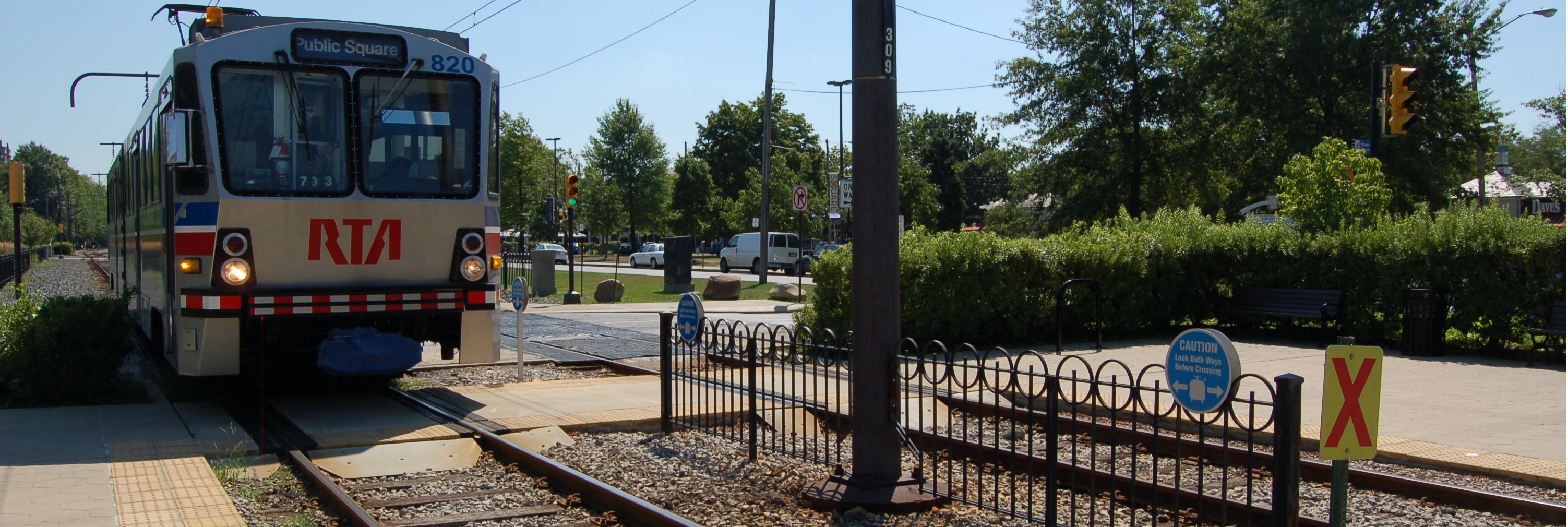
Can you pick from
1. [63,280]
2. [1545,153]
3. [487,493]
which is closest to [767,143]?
[63,280]

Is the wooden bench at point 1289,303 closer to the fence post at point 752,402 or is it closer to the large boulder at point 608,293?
the fence post at point 752,402

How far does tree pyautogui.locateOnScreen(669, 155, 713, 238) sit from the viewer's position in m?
74.7

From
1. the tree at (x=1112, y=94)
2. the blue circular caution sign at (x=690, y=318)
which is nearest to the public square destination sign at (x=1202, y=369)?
the blue circular caution sign at (x=690, y=318)

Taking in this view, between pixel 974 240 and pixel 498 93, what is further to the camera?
pixel 974 240

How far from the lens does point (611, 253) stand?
81.2 m

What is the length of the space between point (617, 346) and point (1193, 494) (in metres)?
10.1

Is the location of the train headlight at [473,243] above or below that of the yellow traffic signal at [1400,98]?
below

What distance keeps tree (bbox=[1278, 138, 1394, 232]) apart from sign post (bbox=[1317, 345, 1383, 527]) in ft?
40.0

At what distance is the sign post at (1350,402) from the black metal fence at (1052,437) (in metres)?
0.19

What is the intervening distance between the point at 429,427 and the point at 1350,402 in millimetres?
6387

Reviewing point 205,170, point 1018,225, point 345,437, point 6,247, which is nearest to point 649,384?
point 345,437

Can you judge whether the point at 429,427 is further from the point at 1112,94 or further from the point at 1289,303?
the point at 1112,94

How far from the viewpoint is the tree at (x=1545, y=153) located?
62.7 m

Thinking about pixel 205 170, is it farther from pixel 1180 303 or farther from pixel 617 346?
pixel 1180 303
